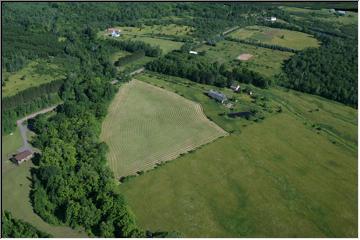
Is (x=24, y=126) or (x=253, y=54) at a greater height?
(x=253, y=54)

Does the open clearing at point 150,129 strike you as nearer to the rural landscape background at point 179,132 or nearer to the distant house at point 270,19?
the rural landscape background at point 179,132

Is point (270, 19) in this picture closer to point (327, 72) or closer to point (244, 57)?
point (244, 57)

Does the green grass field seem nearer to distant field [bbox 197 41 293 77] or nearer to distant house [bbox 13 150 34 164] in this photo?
distant house [bbox 13 150 34 164]

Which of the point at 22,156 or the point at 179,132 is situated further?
the point at 179,132

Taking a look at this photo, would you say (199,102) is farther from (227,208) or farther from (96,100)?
(227,208)

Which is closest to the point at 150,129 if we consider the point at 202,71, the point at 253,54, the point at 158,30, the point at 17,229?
the point at 202,71

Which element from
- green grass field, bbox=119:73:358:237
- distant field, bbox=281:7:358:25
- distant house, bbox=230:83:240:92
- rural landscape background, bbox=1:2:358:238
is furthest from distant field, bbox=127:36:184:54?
distant field, bbox=281:7:358:25

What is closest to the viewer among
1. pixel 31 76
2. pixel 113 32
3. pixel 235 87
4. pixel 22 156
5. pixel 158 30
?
pixel 22 156

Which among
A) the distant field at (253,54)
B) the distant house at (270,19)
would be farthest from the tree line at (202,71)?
the distant house at (270,19)
